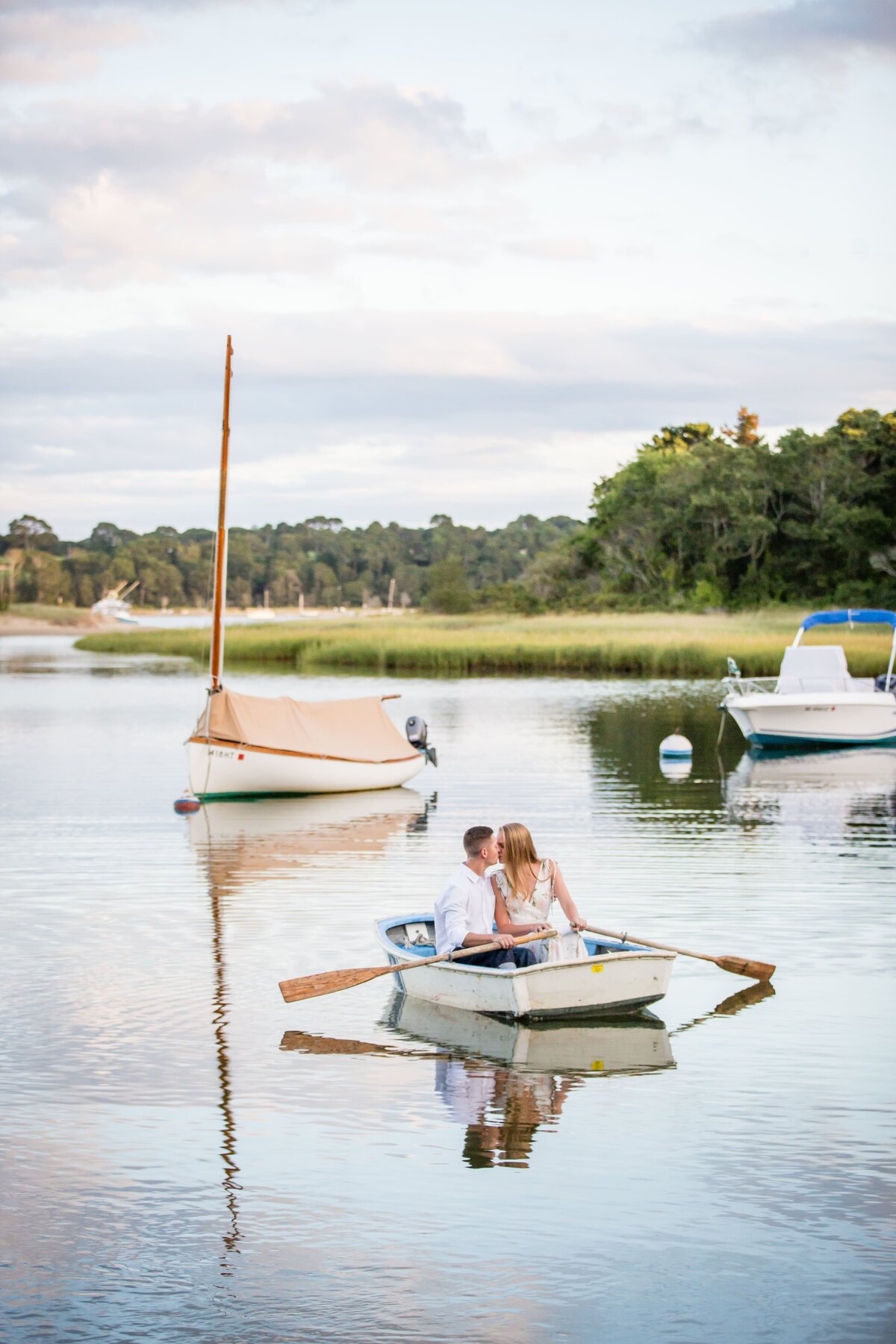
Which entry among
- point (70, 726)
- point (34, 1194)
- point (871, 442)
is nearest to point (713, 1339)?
point (34, 1194)

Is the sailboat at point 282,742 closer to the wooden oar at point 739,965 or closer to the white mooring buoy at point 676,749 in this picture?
the white mooring buoy at point 676,749

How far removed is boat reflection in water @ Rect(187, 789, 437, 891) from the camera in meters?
18.7

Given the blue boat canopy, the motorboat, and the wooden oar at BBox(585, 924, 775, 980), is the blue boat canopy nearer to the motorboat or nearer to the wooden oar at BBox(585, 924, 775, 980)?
the motorboat

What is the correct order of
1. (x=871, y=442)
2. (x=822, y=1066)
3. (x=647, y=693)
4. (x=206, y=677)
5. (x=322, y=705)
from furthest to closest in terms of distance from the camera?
1. (x=871, y=442)
2. (x=206, y=677)
3. (x=647, y=693)
4. (x=322, y=705)
5. (x=822, y=1066)

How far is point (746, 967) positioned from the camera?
11992mm

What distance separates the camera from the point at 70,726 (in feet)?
131

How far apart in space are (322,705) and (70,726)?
53.0 feet

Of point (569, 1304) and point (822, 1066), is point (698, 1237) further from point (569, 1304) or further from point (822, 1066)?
point (822, 1066)

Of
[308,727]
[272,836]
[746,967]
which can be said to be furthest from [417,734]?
[746,967]

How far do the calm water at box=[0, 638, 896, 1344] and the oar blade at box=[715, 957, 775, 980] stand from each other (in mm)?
282

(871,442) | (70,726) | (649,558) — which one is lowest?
(70,726)

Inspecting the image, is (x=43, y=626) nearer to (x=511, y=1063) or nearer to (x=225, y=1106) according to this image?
(x=511, y=1063)

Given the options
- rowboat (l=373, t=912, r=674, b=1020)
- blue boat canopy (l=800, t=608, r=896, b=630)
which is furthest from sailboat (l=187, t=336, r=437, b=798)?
rowboat (l=373, t=912, r=674, b=1020)

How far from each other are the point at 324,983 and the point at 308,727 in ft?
47.8
